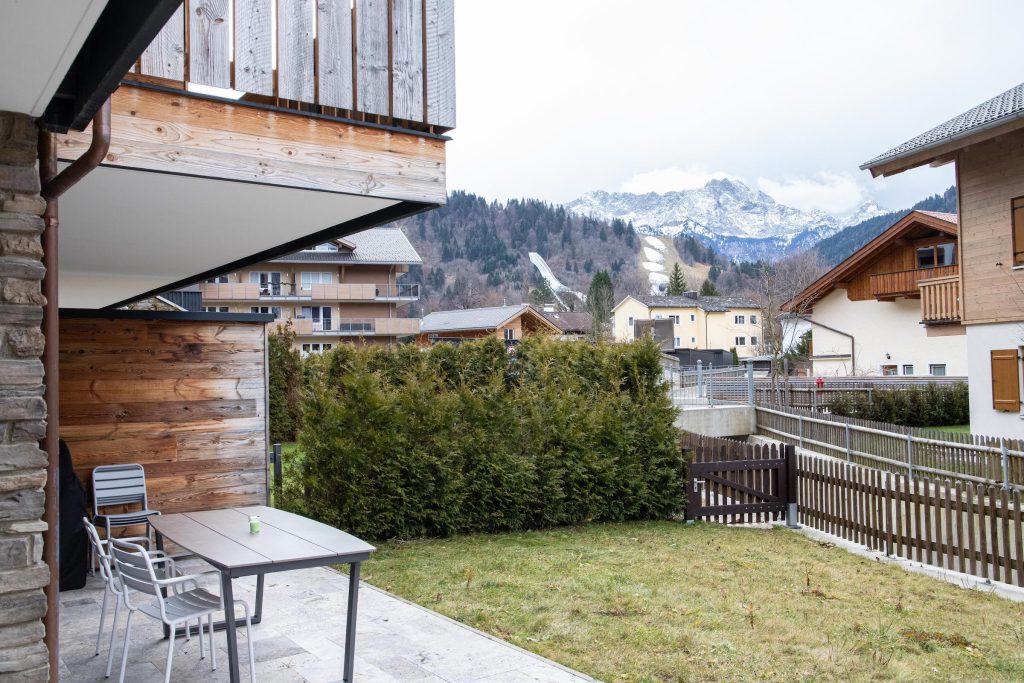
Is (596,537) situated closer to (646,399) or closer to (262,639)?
(646,399)

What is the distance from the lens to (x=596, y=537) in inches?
378

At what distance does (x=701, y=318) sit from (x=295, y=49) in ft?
268

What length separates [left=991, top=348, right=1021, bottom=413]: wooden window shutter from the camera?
637 inches

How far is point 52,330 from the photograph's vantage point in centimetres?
350

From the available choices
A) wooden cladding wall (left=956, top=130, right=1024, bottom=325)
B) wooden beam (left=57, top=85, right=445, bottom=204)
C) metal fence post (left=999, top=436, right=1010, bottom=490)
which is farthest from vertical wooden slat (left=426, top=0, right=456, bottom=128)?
wooden cladding wall (left=956, top=130, right=1024, bottom=325)

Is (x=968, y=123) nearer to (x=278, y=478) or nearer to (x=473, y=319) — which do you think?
(x=278, y=478)

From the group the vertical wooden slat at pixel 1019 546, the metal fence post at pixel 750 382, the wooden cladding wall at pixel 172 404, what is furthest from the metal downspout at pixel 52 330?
the metal fence post at pixel 750 382

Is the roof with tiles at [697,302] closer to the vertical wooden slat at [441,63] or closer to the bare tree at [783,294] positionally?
the bare tree at [783,294]

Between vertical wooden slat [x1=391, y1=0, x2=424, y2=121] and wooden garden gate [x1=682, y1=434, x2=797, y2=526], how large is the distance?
24.0 feet

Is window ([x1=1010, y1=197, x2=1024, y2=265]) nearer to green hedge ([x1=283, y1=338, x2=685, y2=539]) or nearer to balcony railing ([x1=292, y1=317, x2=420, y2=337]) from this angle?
green hedge ([x1=283, y1=338, x2=685, y2=539])

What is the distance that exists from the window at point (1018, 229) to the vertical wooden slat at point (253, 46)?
16015 mm

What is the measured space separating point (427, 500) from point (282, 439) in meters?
11.9

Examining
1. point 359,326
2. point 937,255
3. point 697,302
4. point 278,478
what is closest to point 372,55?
point 278,478

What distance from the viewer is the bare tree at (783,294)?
132 feet
